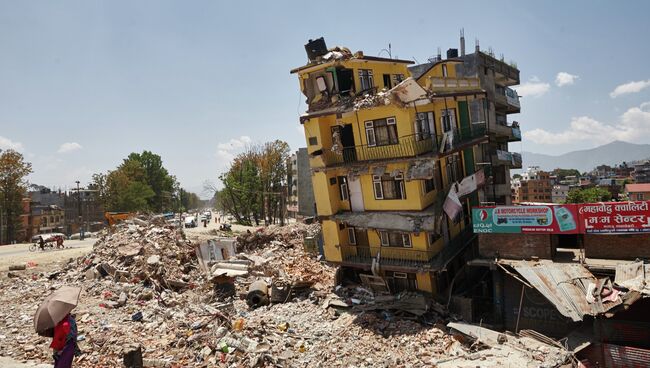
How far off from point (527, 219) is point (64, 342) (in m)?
18.3

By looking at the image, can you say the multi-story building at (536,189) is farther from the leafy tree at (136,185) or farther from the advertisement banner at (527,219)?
the advertisement banner at (527,219)

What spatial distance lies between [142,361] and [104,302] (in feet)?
26.2

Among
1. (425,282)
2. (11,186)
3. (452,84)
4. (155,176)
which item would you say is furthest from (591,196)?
(11,186)

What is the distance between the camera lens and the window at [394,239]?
22.2 m

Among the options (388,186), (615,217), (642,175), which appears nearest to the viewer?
(615,217)

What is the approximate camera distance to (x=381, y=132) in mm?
22219

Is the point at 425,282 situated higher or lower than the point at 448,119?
lower

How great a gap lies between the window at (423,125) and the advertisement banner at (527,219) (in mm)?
4945

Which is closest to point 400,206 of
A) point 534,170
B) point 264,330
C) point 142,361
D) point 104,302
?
point 264,330

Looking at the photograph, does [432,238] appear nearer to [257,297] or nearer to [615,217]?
[615,217]

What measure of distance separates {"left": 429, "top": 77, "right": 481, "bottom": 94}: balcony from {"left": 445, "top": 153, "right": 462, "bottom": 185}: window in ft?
13.6

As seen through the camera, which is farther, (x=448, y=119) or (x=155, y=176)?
(x=155, y=176)

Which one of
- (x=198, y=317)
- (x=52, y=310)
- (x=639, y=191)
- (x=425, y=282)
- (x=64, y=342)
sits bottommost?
(x=639, y=191)

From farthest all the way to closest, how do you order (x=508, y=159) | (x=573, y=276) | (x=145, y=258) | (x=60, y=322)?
(x=508, y=159) < (x=145, y=258) < (x=573, y=276) < (x=60, y=322)
